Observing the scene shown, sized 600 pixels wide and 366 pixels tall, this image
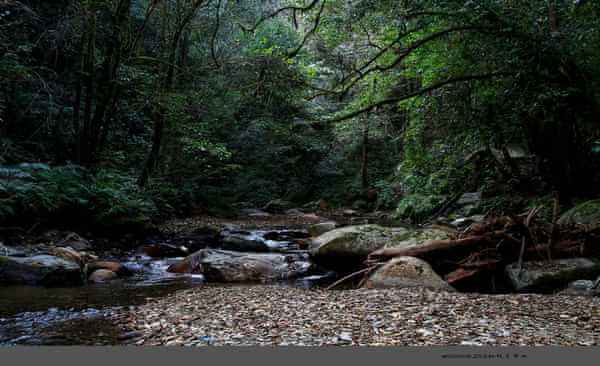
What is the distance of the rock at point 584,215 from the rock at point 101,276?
8.71m

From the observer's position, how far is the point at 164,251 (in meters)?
10.1

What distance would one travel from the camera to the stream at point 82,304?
423cm

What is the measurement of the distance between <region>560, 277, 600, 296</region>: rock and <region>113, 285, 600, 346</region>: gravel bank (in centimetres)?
50

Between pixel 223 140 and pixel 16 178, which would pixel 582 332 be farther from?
pixel 223 140

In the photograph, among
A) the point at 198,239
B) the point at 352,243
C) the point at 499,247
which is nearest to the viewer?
the point at 499,247

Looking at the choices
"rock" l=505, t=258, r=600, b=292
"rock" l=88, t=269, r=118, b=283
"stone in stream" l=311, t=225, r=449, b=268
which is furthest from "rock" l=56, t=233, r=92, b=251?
"rock" l=505, t=258, r=600, b=292

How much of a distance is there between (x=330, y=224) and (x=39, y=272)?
9.04 meters

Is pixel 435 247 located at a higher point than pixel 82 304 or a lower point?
higher

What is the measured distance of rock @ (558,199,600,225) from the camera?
24.5 ft

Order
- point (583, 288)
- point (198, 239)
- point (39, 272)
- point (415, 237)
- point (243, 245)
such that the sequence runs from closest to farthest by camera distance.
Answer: point (583, 288) → point (39, 272) → point (415, 237) → point (243, 245) → point (198, 239)

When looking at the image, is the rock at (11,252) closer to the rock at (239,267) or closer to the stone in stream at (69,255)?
the stone in stream at (69,255)

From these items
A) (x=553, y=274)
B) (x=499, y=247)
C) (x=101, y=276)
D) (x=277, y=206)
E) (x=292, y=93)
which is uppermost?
(x=292, y=93)

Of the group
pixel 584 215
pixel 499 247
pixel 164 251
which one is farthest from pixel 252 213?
pixel 584 215

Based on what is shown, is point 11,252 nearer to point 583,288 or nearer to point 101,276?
point 101,276
